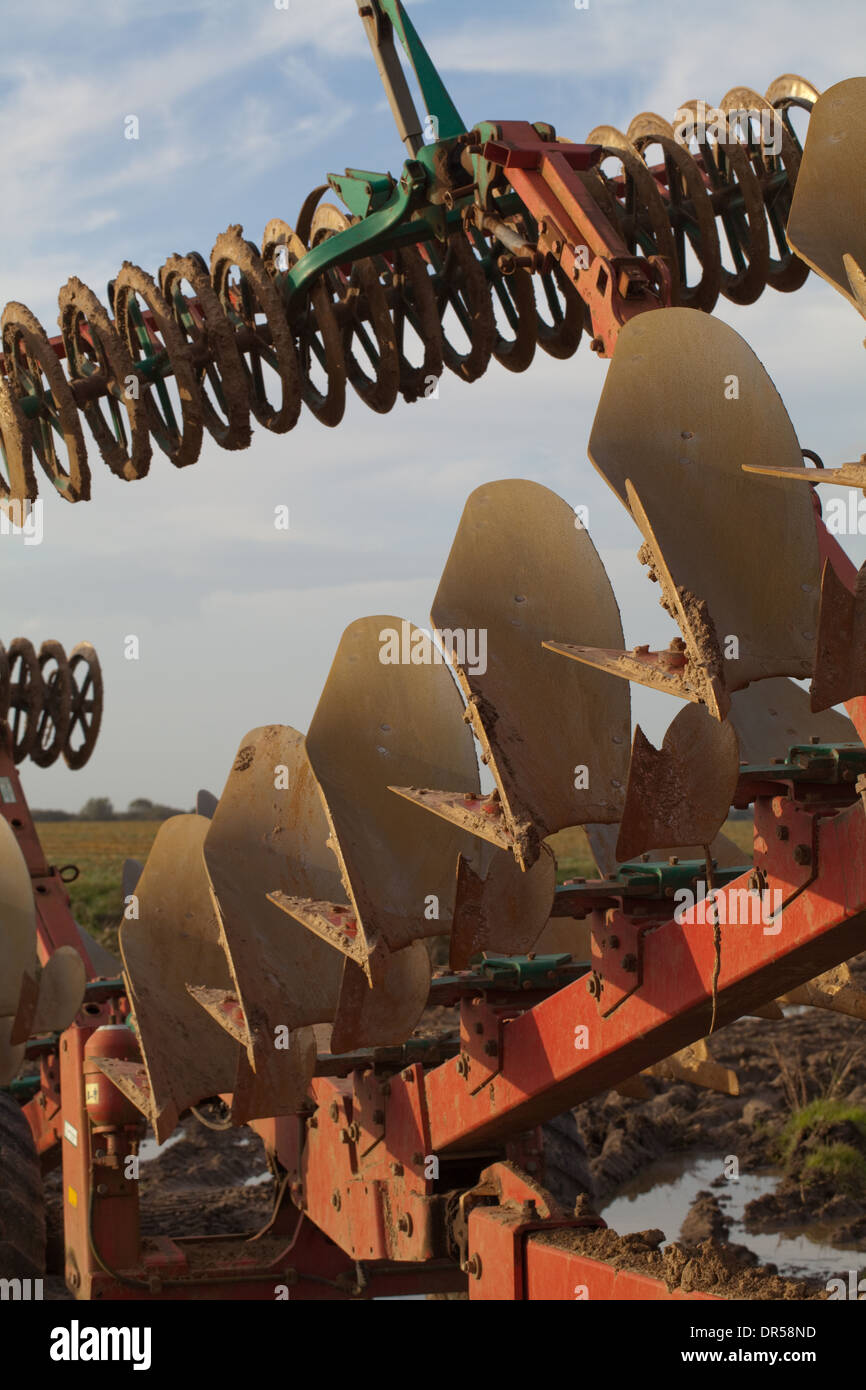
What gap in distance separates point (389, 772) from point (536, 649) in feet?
2.32

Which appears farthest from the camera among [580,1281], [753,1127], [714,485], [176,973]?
[753,1127]

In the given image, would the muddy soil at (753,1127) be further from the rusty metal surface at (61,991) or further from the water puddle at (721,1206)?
the rusty metal surface at (61,991)

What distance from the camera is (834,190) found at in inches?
127

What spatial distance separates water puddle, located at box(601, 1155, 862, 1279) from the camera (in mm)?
7906

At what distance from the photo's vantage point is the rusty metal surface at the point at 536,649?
12.0ft

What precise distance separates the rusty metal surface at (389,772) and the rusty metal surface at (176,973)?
1.33 metres

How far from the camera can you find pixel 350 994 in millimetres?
4555

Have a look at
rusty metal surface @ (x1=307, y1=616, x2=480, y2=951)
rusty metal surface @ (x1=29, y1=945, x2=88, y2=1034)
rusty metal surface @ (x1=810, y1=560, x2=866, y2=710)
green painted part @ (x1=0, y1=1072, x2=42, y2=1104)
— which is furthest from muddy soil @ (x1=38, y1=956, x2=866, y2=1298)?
rusty metal surface @ (x1=810, y1=560, x2=866, y2=710)

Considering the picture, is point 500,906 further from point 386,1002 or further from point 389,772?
point 386,1002

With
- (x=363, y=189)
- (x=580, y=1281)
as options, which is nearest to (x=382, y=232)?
(x=363, y=189)

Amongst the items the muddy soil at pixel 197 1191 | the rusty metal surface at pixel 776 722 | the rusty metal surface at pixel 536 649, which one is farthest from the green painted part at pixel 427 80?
the muddy soil at pixel 197 1191
